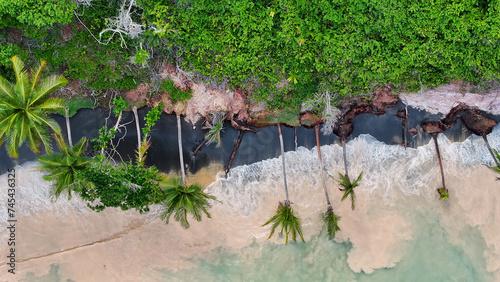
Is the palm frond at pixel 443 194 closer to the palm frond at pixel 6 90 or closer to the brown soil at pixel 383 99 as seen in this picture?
the brown soil at pixel 383 99

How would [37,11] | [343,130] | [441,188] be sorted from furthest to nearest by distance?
[441,188] < [343,130] < [37,11]

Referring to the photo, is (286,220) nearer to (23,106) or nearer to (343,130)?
(343,130)

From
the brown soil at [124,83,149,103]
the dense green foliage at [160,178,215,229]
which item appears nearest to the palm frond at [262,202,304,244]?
the dense green foliage at [160,178,215,229]

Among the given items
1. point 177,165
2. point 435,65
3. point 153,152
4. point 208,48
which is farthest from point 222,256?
point 435,65

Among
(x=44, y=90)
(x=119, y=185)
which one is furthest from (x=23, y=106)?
(x=119, y=185)

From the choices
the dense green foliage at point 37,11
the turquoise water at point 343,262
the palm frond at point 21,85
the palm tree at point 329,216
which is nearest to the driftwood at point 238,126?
the palm tree at point 329,216
